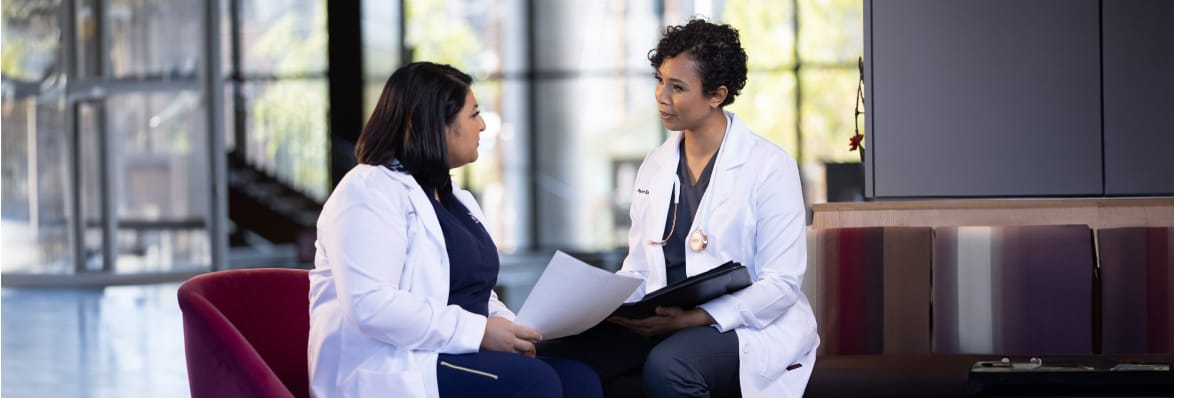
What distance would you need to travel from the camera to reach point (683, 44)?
281cm

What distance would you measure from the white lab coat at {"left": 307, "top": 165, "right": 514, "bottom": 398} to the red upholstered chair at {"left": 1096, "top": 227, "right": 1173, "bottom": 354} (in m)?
1.94

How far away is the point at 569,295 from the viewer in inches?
87.7

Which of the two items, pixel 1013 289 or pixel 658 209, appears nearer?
pixel 658 209

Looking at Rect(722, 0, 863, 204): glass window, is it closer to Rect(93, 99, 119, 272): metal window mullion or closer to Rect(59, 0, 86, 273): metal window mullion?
Rect(93, 99, 119, 272): metal window mullion

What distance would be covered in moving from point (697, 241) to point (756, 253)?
0.13 meters

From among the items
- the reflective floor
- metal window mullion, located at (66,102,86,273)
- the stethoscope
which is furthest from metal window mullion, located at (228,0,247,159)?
the stethoscope

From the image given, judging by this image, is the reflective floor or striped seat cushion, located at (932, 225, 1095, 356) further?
the reflective floor

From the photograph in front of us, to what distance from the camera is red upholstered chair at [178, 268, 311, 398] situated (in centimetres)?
220

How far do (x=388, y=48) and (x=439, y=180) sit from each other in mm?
12146

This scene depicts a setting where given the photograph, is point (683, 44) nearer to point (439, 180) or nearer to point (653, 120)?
point (439, 180)

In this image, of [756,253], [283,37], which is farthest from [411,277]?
[283,37]

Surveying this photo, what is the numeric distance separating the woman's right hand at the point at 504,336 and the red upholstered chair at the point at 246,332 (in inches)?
14.3

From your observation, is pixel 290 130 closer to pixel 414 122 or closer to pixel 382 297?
pixel 414 122

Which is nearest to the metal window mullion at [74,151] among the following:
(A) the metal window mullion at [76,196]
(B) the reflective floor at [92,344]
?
(A) the metal window mullion at [76,196]
